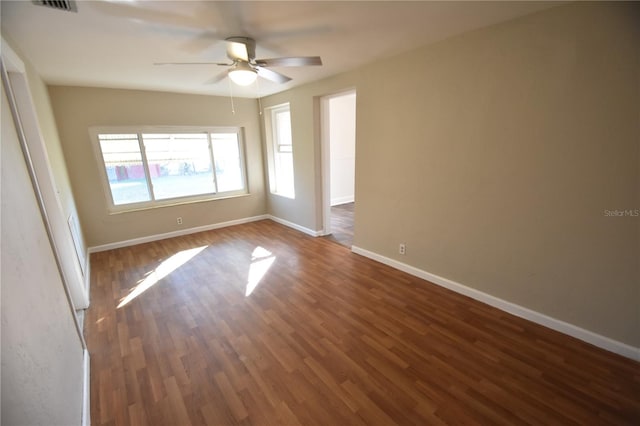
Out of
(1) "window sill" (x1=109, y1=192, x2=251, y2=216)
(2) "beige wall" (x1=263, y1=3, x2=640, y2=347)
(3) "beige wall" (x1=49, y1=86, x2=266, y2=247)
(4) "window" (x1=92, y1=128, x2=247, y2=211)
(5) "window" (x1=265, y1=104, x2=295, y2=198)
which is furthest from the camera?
(5) "window" (x1=265, y1=104, x2=295, y2=198)

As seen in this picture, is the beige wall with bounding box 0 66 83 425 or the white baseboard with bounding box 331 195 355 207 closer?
the beige wall with bounding box 0 66 83 425

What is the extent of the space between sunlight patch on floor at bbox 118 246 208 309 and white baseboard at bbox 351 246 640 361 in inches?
113

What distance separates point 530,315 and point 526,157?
1.34 metres

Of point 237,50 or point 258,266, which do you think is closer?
point 237,50

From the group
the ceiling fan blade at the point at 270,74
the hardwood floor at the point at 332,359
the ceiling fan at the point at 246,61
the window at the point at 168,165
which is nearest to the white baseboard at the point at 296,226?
the window at the point at 168,165

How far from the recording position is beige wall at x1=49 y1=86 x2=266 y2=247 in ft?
12.3

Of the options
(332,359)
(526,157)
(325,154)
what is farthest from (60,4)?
(526,157)

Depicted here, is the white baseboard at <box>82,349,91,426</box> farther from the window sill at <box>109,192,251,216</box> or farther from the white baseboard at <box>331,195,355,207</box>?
the white baseboard at <box>331,195,355,207</box>

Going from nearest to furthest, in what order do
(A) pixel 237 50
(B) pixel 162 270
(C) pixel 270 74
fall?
1. (A) pixel 237 50
2. (C) pixel 270 74
3. (B) pixel 162 270

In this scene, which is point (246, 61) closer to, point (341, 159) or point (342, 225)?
point (342, 225)

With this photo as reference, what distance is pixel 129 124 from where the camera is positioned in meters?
4.11

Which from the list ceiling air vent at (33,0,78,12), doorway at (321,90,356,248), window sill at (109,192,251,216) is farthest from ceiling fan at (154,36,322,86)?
doorway at (321,90,356,248)

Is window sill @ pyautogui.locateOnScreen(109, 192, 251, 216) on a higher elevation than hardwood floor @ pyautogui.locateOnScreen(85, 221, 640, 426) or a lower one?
higher

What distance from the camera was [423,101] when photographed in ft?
8.75
